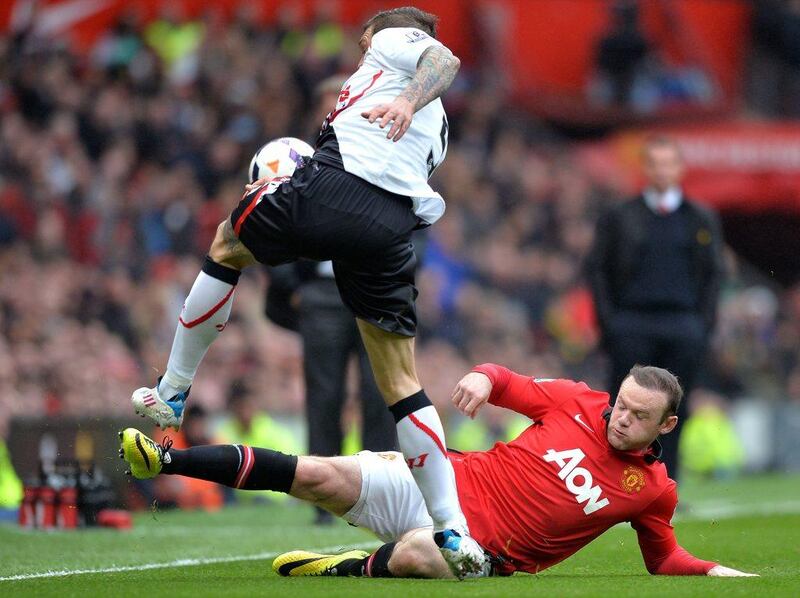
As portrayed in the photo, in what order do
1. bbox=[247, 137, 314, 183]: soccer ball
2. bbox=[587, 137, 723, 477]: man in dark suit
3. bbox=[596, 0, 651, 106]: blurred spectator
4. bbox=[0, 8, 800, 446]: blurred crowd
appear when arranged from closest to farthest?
1. bbox=[247, 137, 314, 183]: soccer ball
2. bbox=[587, 137, 723, 477]: man in dark suit
3. bbox=[0, 8, 800, 446]: blurred crowd
4. bbox=[596, 0, 651, 106]: blurred spectator

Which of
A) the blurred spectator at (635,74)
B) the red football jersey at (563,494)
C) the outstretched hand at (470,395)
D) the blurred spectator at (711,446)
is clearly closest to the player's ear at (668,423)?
the red football jersey at (563,494)

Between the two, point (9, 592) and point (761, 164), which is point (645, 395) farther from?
point (761, 164)

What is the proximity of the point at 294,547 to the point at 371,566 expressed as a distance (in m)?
1.80

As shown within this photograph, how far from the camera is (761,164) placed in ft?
69.1

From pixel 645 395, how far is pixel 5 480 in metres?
5.98

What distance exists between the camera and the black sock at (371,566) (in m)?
5.89

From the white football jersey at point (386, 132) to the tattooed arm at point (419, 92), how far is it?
0.08 m

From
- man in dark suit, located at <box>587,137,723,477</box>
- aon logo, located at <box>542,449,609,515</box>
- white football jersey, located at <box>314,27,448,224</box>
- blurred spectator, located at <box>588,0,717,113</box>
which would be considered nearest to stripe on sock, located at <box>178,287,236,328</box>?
white football jersey, located at <box>314,27,448,224</box>

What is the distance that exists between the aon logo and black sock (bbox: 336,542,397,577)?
2.34 ft

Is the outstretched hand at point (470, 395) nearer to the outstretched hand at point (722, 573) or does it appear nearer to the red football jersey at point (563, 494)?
the red football jersey at point (563, 494)

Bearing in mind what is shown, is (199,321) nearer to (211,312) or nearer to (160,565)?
(211,312)

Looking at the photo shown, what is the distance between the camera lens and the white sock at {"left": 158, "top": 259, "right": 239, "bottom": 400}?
596 cm

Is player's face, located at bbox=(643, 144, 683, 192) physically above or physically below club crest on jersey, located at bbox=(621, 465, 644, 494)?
above

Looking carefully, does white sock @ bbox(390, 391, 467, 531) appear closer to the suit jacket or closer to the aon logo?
the aon logo
